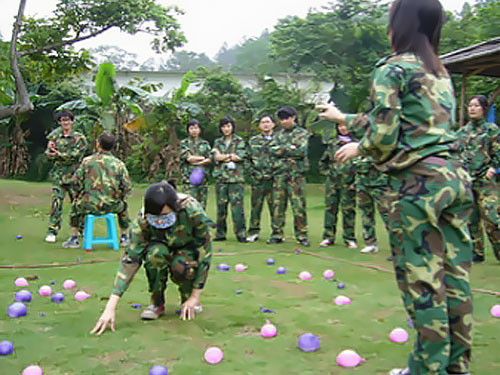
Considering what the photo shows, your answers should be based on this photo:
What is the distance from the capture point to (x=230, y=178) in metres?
8.45

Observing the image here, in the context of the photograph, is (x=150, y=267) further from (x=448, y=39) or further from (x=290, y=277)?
(x=448, y=39)

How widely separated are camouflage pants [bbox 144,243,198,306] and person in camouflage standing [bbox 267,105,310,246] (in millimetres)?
4001

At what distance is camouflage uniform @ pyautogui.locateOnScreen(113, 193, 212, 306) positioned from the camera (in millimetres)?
3832

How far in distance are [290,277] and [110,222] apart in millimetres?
2865

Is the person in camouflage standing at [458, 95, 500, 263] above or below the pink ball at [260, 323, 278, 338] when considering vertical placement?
above

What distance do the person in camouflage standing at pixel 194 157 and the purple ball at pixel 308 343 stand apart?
566 centimetres

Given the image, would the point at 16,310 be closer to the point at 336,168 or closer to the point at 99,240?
the point at 99,240

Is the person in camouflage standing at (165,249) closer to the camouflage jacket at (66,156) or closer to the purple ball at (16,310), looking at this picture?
the purple ball at (16,310)

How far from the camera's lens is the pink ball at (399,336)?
3611 millimetres

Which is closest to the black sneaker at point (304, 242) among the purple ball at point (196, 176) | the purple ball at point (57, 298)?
the purple ball at point (196, 176)

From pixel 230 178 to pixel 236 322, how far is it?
4.46 metres

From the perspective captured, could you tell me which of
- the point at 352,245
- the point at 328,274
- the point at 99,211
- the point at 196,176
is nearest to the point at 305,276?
the point at 328,274

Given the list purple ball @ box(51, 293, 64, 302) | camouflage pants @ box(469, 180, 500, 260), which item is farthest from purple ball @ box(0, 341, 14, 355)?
camouflage pants @ box(469, 180, 500, 260)

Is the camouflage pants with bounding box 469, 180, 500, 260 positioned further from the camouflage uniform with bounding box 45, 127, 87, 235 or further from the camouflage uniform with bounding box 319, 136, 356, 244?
the camouflage uniform with bounding box 45, 127, 87, 235
